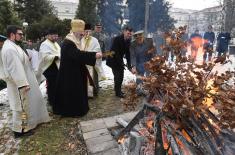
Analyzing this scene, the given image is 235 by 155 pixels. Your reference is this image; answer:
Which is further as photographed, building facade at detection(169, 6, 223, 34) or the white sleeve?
building facade at detection(169, 6, 223, 34)

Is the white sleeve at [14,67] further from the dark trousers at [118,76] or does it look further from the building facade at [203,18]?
the building facade at [203,18]

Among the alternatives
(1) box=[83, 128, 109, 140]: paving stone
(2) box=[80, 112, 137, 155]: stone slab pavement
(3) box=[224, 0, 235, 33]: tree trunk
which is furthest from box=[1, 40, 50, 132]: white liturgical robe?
(3) box=[224, 0, 235, 33]: tree trunk

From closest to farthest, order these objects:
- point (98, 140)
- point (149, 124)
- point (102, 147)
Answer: point (149, 124)
point (102, 147)
point (98, 140)

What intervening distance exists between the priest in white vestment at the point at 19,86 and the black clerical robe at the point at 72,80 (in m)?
0.60

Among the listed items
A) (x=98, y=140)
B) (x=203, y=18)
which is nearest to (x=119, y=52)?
(x=98, y=140)

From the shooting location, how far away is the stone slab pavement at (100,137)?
4.20 meters

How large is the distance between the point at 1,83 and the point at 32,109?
4.69 metres

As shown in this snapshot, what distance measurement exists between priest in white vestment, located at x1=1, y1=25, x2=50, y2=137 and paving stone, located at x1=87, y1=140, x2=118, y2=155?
69.0 inches

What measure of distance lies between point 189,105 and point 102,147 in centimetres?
182

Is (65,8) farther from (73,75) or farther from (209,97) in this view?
(209,97)

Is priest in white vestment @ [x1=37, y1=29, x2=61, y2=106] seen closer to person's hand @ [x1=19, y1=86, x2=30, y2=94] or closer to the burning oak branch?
person's hand @ [x1=19, y1=86, x2=30, y2=94]

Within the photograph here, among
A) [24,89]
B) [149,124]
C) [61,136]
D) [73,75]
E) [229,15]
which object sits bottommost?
Answer: [61,136]

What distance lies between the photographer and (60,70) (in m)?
5.96

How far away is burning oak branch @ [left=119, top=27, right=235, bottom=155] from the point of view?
125 inches
